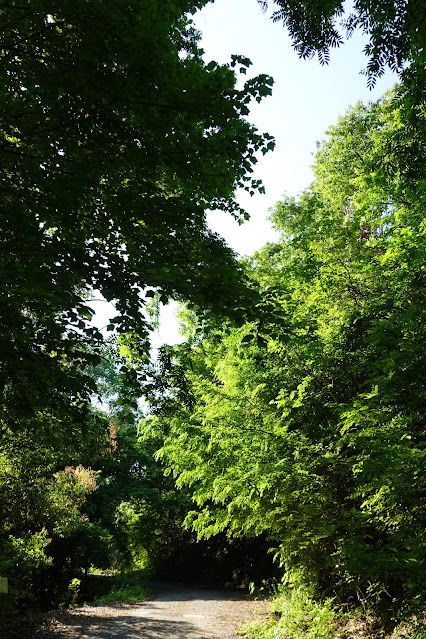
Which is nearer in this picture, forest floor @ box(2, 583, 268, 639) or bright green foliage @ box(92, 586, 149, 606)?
forest floor @ box(2, 583, 268, 639)

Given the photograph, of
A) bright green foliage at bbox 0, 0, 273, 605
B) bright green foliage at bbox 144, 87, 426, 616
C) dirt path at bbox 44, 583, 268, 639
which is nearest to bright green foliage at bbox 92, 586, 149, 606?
dirt path at bbox 44, 583, 268, 639

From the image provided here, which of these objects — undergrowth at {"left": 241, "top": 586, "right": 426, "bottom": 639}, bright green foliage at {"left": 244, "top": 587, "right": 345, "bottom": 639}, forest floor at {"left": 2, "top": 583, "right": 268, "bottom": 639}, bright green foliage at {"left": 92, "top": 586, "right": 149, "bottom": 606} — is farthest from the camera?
bright green foliage at {"left": 92, "top": 586, "right": 149, "bottom": 606}

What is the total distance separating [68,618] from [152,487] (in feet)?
43.2

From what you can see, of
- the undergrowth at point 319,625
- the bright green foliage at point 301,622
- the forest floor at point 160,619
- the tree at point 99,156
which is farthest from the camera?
the forest floor at point 160,619

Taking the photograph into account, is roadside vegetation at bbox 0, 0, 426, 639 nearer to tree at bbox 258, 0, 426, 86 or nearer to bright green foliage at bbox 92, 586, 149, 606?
tree at bbox 258, 0, 426, 86

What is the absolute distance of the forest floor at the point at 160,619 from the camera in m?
9.60

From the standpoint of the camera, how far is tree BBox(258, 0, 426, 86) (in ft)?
11.4

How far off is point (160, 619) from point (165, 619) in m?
0.14

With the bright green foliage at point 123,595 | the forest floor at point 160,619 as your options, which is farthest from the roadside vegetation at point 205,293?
the bright green foliage at point 123,595

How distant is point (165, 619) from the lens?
1189 centimetres

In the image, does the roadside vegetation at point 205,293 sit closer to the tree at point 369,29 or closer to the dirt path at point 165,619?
the tree at point 369,29

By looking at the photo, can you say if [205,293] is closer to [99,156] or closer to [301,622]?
[99,156]

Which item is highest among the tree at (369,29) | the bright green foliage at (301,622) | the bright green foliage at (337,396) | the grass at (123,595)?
the tree at (369,29)

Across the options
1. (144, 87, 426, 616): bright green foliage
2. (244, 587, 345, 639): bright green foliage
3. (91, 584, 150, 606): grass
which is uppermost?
(144, 87, 426, 616): bright green foliage
